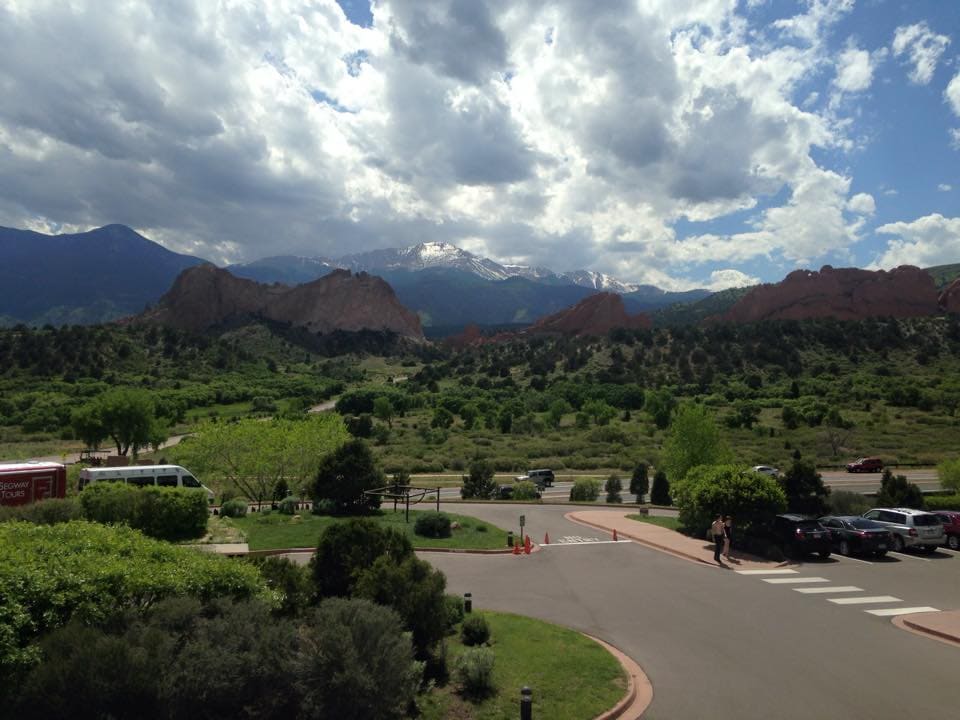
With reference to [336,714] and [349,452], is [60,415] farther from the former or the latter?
[336,714]

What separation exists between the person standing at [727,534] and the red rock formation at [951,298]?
138 meters

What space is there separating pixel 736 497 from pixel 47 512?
63.4ft

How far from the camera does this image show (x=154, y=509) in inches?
758

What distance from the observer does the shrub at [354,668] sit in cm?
693

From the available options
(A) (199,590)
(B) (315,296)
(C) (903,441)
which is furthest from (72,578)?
(B) (315,296)

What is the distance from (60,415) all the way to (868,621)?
72.6 m

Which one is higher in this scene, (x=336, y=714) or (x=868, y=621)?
(x=336, y=714)

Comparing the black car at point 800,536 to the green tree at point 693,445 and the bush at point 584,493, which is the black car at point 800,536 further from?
the bush at point 584,493

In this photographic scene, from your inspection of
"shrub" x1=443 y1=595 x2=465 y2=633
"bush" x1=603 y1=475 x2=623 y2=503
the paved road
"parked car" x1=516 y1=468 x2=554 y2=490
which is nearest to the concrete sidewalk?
the paved road

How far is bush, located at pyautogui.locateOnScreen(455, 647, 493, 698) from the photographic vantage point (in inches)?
342

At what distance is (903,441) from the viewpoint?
180ft

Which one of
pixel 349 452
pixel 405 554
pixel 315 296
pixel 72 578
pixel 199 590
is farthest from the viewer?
pixel 315 296

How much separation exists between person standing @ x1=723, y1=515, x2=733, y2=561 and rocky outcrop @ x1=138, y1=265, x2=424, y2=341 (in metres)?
151

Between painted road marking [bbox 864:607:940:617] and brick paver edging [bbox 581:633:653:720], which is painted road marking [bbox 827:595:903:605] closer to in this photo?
painted road marking [bbox 864:607:940:617]
